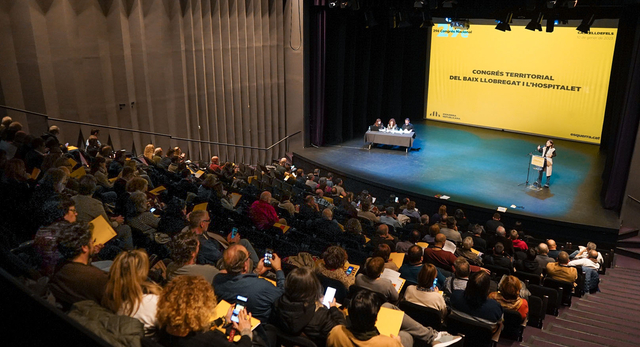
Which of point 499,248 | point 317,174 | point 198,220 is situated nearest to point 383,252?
point 198,220

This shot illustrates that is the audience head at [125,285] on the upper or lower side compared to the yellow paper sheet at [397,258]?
upper

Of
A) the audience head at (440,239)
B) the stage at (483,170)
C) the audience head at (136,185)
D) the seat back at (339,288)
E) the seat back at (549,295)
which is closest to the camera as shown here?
the seat back at (339,288)

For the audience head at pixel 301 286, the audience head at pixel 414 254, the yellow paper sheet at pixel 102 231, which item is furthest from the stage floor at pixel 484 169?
the audience head at pixel 301 286

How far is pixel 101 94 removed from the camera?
402 inches

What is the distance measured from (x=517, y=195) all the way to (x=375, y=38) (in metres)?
6.81

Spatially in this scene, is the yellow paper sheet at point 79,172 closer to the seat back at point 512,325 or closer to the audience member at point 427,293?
the audience member at point 427,293

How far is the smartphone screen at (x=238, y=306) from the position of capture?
2975 millimetres

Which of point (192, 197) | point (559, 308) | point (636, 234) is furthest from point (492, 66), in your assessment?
point (192, 197)

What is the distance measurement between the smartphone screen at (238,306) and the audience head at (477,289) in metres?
1.78

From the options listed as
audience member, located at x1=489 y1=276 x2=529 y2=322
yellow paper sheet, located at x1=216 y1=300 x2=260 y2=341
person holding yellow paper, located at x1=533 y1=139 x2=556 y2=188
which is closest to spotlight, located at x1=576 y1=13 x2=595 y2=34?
person holding yellow paper, located at x1=533 y1=139 x2=556 y2=188

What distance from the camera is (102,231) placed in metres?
4.34

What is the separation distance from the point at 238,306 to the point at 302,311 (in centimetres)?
38

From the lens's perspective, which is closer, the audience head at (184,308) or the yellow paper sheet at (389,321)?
the audience head at (184,308)

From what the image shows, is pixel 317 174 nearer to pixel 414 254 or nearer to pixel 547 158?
pixel 547 158
